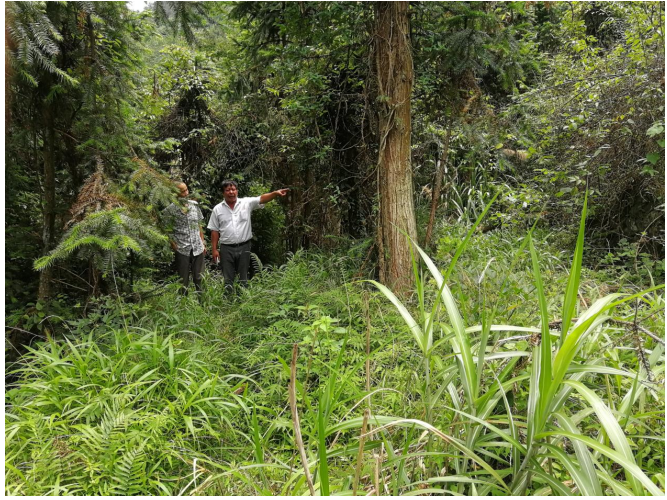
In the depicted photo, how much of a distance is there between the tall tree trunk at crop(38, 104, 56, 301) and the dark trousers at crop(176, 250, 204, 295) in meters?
1.70

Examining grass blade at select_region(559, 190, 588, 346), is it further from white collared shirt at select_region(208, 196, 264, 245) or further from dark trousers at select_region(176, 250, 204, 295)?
dark trousers at select_region(176, 250, 204, 295)

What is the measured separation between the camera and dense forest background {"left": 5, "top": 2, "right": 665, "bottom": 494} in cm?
143

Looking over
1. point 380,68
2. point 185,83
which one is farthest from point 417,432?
point 185,83

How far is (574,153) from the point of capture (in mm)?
4102

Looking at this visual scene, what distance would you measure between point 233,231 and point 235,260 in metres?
0.37

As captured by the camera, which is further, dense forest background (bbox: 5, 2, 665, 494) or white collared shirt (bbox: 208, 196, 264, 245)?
white collared shirt (bbox: 208, 196, 264, 245)

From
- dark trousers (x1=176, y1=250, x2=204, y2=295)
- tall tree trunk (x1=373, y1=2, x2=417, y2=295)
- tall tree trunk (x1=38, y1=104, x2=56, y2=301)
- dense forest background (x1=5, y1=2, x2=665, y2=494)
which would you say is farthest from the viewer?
dark trousers (x1=176, y1=250, x2=204, y2=295)

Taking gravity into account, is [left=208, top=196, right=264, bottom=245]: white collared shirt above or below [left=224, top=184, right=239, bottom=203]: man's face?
below

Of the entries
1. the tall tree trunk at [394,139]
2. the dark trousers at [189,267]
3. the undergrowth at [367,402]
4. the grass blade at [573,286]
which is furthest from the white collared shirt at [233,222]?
the grass blade at [573,286]

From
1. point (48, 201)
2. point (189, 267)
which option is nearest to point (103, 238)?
point (48, 201)

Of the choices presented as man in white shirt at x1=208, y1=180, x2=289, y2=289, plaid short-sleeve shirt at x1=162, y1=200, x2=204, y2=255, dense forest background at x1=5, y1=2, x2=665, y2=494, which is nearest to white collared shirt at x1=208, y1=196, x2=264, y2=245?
man in white shirt at x1=208, y1=180, x2=289, y2=289

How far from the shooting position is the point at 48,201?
3.39 metres

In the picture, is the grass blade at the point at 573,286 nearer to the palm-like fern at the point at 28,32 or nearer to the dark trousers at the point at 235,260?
the palm-like fern at the point at 28,32

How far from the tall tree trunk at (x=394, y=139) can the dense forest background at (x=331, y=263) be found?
0.02 metres
